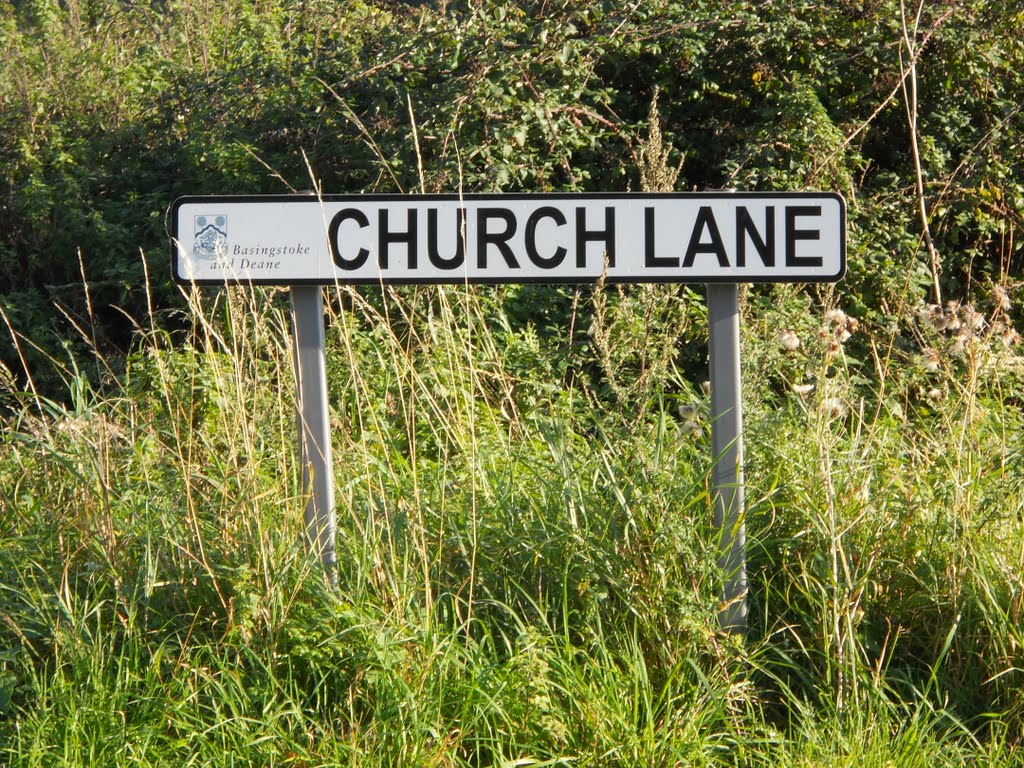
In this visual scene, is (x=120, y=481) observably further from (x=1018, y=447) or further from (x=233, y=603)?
(x=1018, y=447)

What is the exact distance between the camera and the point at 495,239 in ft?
9.31

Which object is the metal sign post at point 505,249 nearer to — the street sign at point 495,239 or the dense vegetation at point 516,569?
the street sign at point 495,239

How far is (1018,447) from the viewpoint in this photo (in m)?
3.36

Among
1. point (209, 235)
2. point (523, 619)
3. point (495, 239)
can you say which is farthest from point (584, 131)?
point (523, 619)

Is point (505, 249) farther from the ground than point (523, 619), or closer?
farther from the ground

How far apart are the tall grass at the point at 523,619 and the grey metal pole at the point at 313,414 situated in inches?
3.3

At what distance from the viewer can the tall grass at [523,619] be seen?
7.95ft

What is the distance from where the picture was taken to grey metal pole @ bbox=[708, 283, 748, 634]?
8.87ft

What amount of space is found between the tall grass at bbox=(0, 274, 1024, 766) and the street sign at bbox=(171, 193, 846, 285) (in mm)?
160

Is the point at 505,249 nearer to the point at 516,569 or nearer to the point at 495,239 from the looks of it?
the point at 495,239

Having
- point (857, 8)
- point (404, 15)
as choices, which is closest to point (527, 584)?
point (857, 8)

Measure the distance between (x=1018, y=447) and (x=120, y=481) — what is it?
284 centimetres

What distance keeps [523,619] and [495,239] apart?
0.98 meters

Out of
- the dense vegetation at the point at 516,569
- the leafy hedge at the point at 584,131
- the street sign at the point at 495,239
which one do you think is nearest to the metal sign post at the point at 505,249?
the street sign at the point at 495,239
